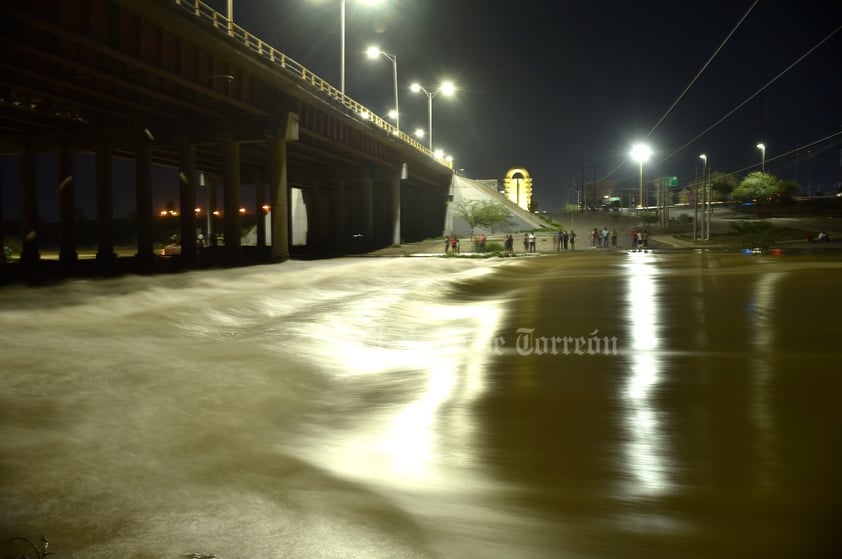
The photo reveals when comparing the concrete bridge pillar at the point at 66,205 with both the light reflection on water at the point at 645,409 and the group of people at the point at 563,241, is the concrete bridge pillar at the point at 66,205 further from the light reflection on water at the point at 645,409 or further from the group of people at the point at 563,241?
the light reflection on water at the point at 645,409

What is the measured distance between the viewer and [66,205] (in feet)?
174

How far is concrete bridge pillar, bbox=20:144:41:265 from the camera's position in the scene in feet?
170

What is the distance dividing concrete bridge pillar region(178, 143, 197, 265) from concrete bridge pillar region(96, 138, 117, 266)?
193 inches

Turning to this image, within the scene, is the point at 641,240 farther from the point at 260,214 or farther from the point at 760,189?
the point at 760,189

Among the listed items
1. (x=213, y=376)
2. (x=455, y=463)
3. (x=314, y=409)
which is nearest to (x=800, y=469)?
(x=455, y=463)

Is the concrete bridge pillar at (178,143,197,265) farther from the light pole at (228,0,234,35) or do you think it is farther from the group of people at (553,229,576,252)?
the group of people at (553,229,576,252)

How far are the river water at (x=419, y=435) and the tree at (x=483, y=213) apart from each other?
6799 cm

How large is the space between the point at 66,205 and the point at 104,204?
3.22 meters

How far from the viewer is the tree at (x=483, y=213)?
86.1m

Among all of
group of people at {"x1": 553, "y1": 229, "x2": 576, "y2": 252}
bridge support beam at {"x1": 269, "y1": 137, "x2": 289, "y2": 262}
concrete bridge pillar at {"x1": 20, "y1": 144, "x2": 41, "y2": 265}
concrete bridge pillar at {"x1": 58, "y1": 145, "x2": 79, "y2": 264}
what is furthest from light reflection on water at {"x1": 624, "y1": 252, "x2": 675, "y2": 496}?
concrete bridge pillar at {"x1": 20, "y1": 144, "x2": 41, "y2": 265}

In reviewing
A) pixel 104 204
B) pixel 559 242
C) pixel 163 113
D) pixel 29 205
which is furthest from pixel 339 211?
pixel 163 113

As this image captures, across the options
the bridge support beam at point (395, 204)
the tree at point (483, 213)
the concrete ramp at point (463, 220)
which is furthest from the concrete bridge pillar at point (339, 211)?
the concrete ramp at point (463, 220)

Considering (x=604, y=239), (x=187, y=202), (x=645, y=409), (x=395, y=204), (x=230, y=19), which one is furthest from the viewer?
(x=395, y=204)

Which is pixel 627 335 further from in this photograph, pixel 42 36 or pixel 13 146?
pixel 13 146
